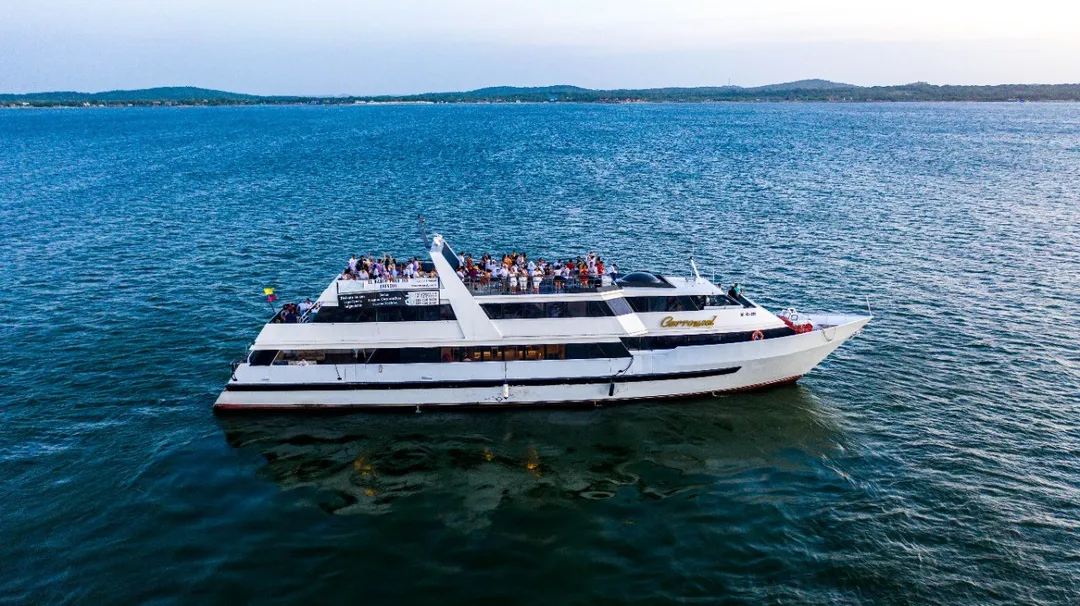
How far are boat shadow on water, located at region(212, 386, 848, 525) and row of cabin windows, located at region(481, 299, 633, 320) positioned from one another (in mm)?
3886

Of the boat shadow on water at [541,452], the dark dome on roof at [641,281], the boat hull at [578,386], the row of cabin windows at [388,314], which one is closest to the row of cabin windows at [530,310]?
A: the row of cabin windows at [388,314]

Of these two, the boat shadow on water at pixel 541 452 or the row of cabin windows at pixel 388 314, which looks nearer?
the boat shadow on water at pixel 541 452

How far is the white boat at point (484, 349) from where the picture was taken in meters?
27.4

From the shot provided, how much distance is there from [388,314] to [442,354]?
2.75 m

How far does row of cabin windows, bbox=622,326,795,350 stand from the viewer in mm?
28609

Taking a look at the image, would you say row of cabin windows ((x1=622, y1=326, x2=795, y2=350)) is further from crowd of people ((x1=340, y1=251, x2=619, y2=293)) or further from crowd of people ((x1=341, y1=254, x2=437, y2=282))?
crowd of people ((x1=341, y1=254, x2=437, y2=282))

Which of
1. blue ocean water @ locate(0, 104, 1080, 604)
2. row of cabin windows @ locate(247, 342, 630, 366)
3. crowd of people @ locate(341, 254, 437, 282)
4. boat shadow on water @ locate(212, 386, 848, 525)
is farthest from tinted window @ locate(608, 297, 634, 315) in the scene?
crowd of people @ locate(341, 254, 437, 282)

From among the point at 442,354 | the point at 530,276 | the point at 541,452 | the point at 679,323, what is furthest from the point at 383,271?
the point at 679,323

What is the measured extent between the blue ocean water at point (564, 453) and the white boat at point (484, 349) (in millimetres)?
1094

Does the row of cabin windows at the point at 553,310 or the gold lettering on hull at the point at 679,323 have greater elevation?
the row of cabin windows at the point at 553,310

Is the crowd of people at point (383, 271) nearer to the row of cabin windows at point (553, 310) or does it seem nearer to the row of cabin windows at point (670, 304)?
the row of cabin windows at point (553, 310)

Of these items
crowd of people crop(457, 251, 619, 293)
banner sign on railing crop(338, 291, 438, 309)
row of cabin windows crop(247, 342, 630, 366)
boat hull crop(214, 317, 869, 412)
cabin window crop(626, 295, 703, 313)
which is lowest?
boat hull crop(214, 317, 869, 412)

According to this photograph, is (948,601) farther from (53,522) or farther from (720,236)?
(720,236)

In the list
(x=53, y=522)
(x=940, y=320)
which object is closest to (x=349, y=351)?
(x=53, y=522)
